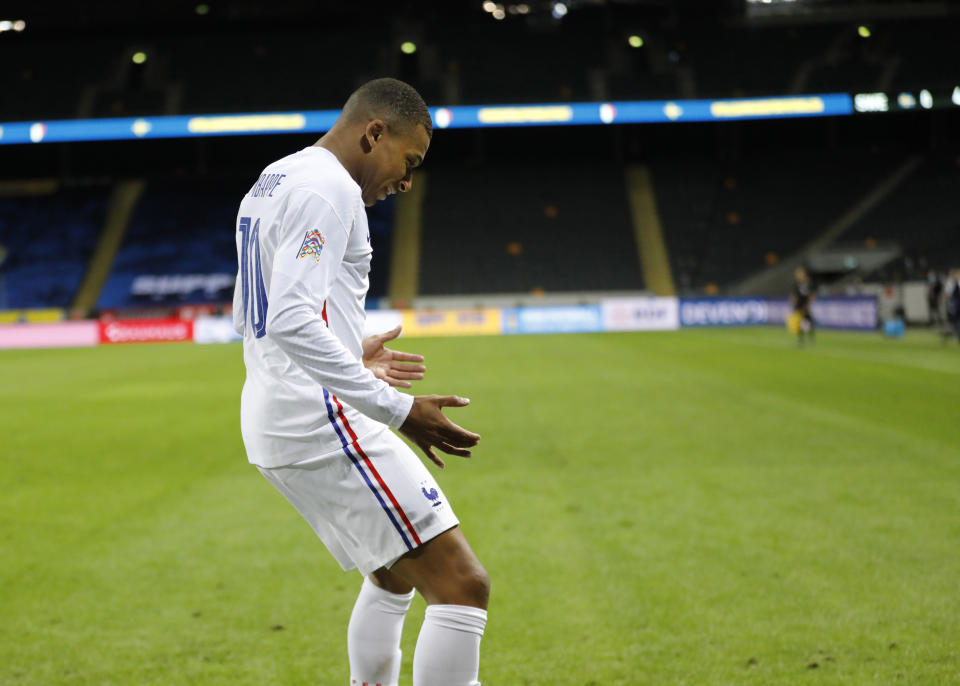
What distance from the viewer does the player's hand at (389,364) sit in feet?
9.95

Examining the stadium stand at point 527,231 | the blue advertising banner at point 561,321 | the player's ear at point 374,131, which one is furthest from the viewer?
the stadium stand at point 527,231

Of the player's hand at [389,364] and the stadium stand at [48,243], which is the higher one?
the stadium stand at [48,243]

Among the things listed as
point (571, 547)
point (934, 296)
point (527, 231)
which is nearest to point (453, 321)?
point (527, 231)

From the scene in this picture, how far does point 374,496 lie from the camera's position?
2.59 metres

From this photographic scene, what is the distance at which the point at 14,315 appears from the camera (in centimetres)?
3672

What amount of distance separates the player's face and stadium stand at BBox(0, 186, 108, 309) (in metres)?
39.8

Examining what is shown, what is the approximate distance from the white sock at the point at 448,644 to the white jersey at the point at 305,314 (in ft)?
1.85

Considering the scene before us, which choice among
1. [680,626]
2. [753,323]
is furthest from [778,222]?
[680,626]

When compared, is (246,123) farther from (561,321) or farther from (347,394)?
(347,394)

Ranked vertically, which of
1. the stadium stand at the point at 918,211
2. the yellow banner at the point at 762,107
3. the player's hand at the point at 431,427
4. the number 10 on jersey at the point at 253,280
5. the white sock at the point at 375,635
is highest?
the yellow banner at the point at 762,107

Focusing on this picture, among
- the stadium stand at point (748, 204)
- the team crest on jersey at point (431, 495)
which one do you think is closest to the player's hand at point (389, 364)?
the team crest on jersey at point (431, 495)

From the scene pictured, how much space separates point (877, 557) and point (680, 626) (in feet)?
5.86

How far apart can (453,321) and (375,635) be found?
30.1 meters

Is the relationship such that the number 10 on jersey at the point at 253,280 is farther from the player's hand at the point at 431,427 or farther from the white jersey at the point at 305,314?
the player's hand at the point at 431,427
